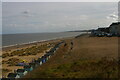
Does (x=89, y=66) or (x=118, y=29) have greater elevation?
Result: (x=118, y=29)

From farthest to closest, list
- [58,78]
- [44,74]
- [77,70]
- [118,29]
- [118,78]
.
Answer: [118,29] → [77,70] → [44,74] → [58,78] → [118,78]

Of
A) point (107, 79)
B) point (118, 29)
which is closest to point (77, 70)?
point (107, 79)

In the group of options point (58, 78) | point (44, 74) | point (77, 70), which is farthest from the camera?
point (77, 70)

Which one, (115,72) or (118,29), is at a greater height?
(118,29)

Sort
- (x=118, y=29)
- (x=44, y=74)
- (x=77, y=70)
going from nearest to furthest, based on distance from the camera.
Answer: (x=44, y=74) < (x=77, y=70) < (x=118, y=29)

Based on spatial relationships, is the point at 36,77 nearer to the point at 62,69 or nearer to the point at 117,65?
the point at 62,69

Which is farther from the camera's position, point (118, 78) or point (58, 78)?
point (58, 78)

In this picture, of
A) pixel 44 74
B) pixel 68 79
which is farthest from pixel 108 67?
pixel 44 74

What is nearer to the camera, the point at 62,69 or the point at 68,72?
the point at 68,72

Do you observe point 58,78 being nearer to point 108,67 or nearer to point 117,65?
point 108,67
